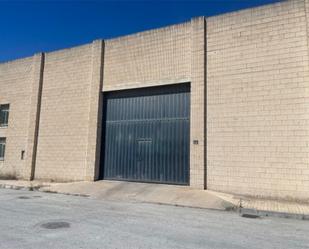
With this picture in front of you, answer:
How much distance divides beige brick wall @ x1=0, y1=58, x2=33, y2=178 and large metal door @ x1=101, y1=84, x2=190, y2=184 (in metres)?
7.03

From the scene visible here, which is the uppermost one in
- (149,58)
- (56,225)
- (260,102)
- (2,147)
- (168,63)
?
(149,58)

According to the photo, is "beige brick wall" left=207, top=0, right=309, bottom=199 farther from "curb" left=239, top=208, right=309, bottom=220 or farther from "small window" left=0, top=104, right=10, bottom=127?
"small window" left=0, top=104, right=10, bottom=127

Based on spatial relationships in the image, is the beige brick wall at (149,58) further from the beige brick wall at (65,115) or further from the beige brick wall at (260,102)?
the beige brick wall at (65,115)

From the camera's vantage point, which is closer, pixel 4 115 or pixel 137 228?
pixel 137 228

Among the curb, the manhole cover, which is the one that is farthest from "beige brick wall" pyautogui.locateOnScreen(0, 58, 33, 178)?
the curb

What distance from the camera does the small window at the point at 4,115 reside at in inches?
915

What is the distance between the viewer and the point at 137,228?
26.3ft

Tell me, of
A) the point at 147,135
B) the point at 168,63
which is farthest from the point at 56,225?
the point at 168,63

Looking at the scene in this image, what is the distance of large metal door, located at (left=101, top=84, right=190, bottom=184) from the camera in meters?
15.8

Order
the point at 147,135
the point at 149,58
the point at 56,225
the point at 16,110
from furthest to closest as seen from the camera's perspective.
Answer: the point at 16,110 < the point at 149,58 < the point at 147,135 < the point at 56,225

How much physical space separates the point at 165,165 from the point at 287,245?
946cm

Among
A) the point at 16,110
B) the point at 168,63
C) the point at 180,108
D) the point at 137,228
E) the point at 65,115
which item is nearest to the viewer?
the point at 137,228

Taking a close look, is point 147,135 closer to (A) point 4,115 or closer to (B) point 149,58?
(B) point 149,58

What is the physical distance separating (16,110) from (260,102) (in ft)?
57.1
